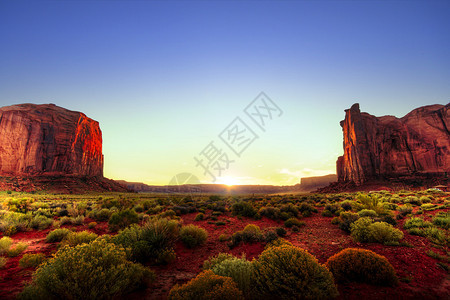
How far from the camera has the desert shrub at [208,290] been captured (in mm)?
3353

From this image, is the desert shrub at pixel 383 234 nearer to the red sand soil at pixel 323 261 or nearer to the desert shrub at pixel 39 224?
the red sand soil at pixel 323 261

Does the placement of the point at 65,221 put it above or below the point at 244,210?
below

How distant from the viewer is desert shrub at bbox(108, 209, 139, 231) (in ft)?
35.3

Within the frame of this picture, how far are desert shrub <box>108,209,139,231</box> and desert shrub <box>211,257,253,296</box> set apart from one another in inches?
343

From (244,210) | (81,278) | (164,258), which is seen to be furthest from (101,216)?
(81,278)

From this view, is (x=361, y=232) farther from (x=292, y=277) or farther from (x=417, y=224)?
(x=292, y=277)

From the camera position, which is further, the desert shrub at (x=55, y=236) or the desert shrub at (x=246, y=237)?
the desert shrub at (x=55, y=236)

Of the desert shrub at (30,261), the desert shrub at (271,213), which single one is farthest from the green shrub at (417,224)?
the desert shrub at (30,261)

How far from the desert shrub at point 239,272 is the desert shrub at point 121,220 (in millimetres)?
8712

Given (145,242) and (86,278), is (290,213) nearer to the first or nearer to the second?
(145,242)

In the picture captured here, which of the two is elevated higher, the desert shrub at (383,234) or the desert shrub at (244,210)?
the desert shrub at (383,234)

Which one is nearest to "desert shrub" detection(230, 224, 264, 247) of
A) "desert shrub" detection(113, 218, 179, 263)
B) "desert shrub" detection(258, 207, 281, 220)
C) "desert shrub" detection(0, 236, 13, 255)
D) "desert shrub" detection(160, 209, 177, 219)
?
"desert shrub" detection(113, 218, 179, 263)

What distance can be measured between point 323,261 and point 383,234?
313cm

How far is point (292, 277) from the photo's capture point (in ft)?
12.9
